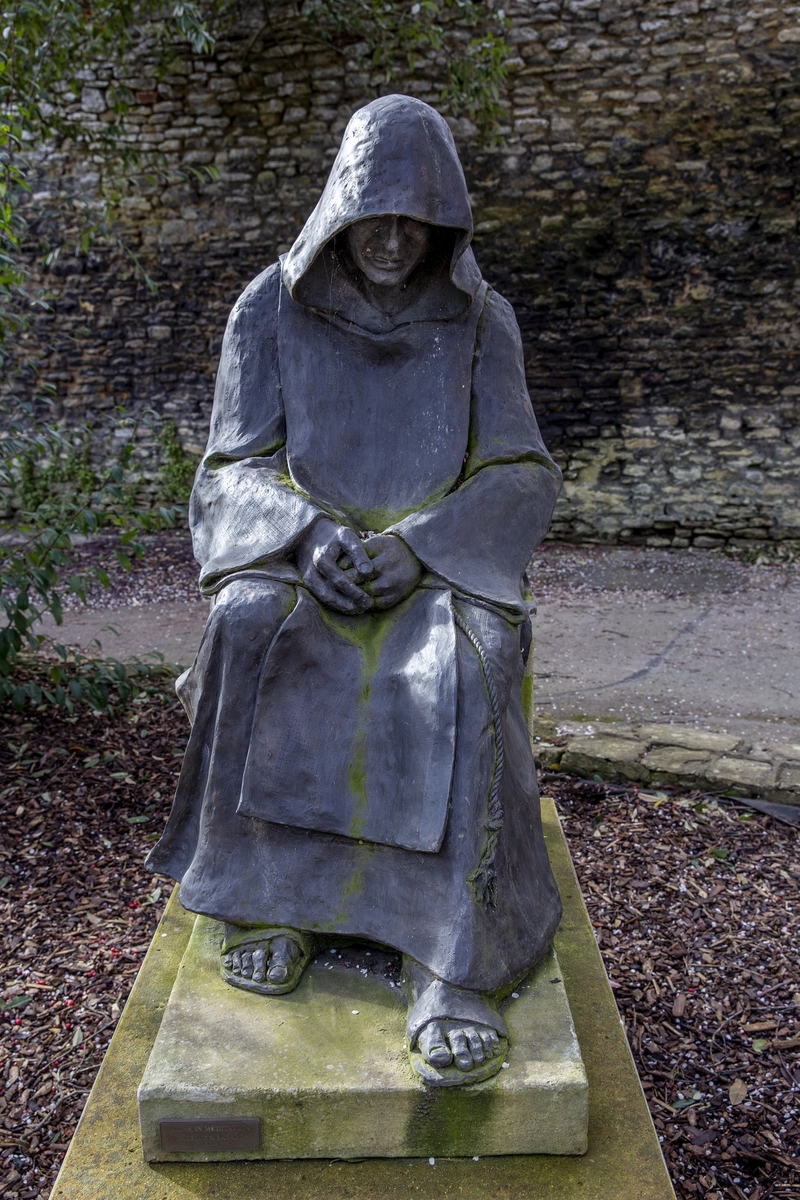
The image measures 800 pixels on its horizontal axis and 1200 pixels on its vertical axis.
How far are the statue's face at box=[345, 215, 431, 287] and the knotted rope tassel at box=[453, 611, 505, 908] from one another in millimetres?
931

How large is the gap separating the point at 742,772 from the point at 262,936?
2578mm

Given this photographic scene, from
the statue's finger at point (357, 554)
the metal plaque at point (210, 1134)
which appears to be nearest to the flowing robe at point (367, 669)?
the statue's finger at point (357, 554)

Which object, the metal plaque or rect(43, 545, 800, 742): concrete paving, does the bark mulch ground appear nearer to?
the metal plaque

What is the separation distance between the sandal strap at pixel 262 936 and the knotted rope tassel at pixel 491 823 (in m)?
0.41

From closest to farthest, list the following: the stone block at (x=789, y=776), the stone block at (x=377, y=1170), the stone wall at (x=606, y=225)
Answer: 1. the stone block at (x=377, y=1170)
2. the stone block at (x=789, y=776)
3. the stone wall at (x=606, y=225)

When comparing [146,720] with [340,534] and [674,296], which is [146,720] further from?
[674,296]

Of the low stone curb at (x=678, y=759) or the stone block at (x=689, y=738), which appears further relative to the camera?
the stone block at (x=689, y=738)

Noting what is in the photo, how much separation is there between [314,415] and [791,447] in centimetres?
713

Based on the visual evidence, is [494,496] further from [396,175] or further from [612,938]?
[612,938]

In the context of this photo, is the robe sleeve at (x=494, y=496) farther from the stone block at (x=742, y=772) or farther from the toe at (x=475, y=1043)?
the stone block at (x=742, y=772)

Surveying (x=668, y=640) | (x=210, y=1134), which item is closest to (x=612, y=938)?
(x=210, y=1134)

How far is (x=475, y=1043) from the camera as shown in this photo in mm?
1853

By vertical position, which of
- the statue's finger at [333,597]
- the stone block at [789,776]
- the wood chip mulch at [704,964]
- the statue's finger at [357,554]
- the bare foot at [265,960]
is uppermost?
the statue's finger at [357,554]

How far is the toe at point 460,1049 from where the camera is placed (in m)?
1.81
